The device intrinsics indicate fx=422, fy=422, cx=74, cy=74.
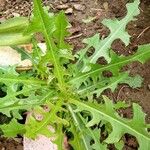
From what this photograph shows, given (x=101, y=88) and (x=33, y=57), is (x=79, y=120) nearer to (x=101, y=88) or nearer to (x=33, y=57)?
Answer: (x=101, y=88)

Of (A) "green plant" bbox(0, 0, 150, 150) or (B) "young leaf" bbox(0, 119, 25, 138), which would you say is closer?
(A) "green plant" bbox(0, 0, 150, 150)

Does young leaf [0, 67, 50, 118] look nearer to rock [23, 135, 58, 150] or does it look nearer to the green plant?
the green plant

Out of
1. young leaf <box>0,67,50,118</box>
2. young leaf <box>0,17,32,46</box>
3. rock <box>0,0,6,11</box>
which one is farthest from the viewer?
rock <box>0,0,6,11</box>

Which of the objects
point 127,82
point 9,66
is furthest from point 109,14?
point 9,66

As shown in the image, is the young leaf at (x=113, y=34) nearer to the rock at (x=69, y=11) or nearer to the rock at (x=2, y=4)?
the rock at (x=69, y=11)

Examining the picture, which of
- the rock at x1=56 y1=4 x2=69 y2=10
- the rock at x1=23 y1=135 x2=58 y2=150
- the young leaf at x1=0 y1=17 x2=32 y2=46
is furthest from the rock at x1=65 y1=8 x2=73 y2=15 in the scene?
the rock at x1=23 y1=135 x2=58 y2=150

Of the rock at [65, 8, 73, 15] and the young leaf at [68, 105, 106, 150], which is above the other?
the rock at [65, 8, 73, 15]

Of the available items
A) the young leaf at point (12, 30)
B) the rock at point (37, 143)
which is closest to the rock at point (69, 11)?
the young leaf at point (12, 30)

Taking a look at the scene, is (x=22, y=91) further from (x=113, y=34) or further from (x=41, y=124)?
(x=113, y=34)

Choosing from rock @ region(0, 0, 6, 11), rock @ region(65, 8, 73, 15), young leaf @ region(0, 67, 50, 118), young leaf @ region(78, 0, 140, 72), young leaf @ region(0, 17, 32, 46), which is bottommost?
young leaf @ region(0, 67, 50, 118)
